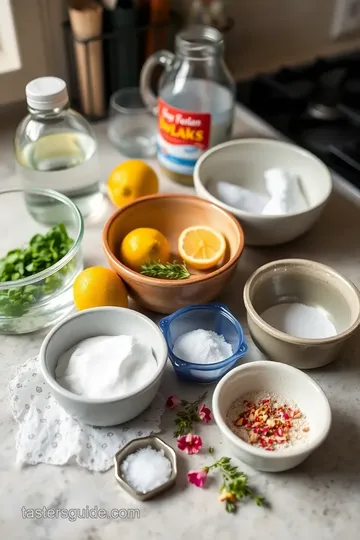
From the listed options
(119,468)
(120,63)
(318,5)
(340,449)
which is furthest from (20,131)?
(318,5)

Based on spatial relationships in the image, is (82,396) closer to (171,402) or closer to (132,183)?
(171,402)

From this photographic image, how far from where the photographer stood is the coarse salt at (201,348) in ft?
2.71

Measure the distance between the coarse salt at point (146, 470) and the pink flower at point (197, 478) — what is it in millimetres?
26

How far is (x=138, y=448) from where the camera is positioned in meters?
0.75

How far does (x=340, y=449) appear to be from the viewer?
0.77 metres

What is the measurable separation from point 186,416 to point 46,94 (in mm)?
511

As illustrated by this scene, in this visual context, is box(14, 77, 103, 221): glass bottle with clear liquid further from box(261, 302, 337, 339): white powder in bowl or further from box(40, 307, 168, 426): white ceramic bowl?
box(261, 302, 337, 339): white powder in bowl

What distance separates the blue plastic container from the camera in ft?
2.66

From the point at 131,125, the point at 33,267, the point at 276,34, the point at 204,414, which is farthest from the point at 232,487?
the point at 276,34

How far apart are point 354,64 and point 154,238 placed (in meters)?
0.77

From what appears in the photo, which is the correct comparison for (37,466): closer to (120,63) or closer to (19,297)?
(19,297)

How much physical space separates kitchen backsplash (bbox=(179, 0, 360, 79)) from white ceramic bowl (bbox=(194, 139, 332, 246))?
43 centimetres

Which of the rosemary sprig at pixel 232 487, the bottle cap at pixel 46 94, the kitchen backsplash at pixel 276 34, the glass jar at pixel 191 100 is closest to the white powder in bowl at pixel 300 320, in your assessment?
the rosemary sprig at pixel 232 487

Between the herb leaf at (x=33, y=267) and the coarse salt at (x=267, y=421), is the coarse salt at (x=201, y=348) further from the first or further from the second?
the herb leaf at (x=33, y=267)
